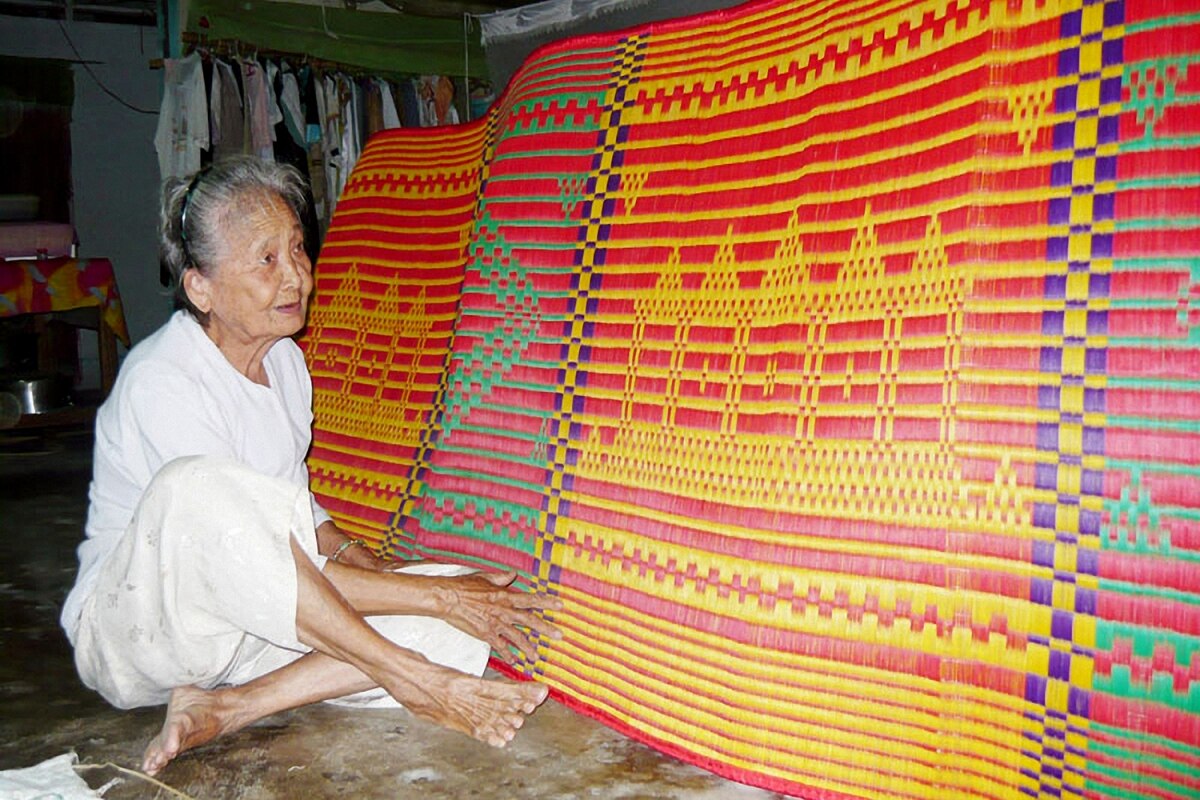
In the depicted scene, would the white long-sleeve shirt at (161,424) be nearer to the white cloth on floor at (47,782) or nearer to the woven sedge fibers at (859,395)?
the white cloth on floor at (47,782)

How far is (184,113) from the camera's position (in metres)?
5.21

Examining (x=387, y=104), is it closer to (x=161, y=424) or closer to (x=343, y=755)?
(x=161, y=424)

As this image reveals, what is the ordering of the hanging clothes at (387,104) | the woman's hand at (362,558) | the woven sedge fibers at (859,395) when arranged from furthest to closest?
1. the hanging clothes at (387,104)
2. the woman's hand at (362,558)
3. the woven sedge fibers at (859,395)

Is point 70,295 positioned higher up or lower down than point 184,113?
lower down

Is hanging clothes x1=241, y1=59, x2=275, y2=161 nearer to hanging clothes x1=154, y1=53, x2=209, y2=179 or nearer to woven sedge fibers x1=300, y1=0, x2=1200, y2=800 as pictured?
hanging clothes x1=154, y1=53, x2=209, y2=179

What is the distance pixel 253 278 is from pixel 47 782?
864mm

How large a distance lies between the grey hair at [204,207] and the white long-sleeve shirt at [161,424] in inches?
4.0

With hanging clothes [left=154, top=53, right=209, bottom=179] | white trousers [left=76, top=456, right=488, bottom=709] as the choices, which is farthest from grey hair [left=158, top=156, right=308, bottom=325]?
hanging clothes [left=154, top=53, right=209, bottom=179]

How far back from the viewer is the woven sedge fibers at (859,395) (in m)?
1.08

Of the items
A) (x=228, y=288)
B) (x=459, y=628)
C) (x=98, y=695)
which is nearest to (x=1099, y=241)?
(x=459, y=628)

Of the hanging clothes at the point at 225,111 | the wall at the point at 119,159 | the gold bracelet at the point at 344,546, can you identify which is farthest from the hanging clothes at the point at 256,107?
the gold bracelet at the point at 344,546

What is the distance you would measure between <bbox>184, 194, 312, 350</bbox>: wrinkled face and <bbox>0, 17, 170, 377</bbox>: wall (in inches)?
292

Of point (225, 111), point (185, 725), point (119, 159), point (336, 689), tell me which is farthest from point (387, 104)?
point (185, 725)

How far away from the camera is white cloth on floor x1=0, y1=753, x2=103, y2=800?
57.4 inches
